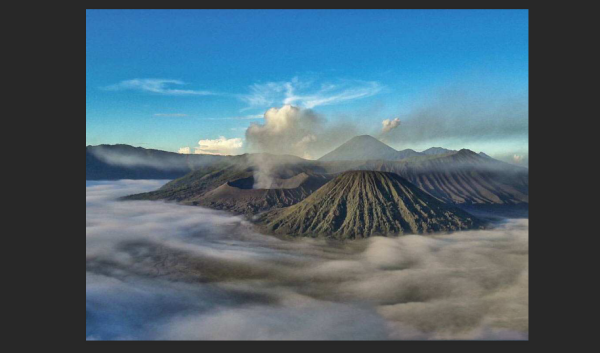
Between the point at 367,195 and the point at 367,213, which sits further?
the point at 367,195

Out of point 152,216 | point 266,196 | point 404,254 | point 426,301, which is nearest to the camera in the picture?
point 426,301

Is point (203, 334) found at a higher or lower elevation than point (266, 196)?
lower

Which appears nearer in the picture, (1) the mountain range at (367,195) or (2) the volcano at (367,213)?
(2) the volcano at (367,213)

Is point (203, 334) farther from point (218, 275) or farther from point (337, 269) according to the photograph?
point (337, 269)

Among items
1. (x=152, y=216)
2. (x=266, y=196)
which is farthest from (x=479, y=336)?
(x=152, y=216)

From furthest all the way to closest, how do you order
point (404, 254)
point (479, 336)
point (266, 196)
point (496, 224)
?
point (266, 196) → point (496, 224) → point (404, 254) → point (479, 336)

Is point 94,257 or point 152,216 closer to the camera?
point 94,257

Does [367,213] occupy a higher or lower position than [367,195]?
lower

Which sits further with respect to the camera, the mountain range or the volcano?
the mountain range
